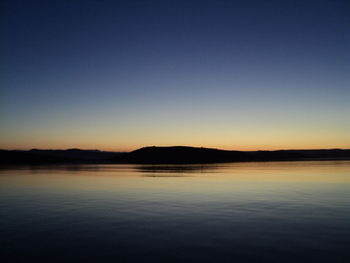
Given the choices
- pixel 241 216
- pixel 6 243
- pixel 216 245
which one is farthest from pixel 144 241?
pixel 241 216

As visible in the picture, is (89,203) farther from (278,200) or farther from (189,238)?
(278,200)

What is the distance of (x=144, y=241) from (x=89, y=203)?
14035mm

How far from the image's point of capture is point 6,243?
551 inches

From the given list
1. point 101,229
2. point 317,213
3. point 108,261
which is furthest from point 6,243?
point 317,213

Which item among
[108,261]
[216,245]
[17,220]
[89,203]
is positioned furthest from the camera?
[89,203]

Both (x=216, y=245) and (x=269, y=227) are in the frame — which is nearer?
(x=216, y=245)

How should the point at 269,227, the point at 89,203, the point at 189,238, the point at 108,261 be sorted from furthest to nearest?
the point at 89,203 → the point at 269,227 → the point at 189,238 → the point at 108,261

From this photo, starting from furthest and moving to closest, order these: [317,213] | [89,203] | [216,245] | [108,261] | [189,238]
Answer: [89,203]
[317,213]
[189,238]
[216,245]
[108,261]

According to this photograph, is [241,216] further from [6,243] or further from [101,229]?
[6,243]

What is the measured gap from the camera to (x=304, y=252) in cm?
1237

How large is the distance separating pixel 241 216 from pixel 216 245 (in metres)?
7.40

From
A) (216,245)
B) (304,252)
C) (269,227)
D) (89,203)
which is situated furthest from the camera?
(89,203)

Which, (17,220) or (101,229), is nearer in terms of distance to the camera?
(101,229)

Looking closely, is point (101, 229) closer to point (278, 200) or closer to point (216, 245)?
point (216, 245)
